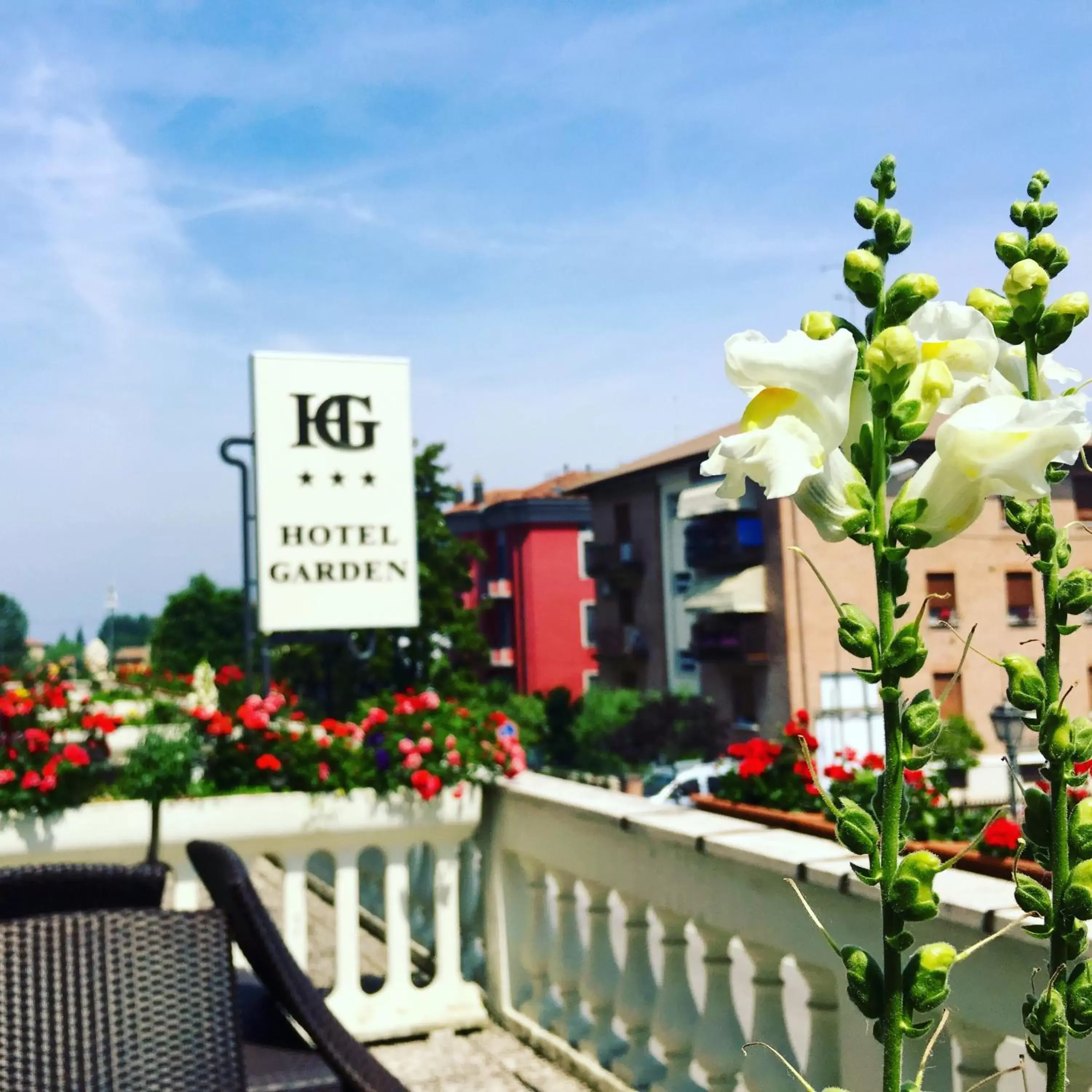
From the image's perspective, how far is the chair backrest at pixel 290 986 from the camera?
2.78 metres

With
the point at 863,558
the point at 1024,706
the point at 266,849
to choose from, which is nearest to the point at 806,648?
the point at 863,558

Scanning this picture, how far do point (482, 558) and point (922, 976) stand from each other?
3862cm

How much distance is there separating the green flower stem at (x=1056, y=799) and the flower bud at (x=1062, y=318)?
0.13 metres

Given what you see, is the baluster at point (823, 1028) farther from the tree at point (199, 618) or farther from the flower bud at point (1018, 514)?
the tree at point (199, 618)

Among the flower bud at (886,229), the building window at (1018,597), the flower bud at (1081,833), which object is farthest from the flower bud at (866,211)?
the building window at (1018,597)

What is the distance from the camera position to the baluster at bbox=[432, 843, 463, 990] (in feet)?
16.2

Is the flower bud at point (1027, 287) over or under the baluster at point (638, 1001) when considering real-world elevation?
over

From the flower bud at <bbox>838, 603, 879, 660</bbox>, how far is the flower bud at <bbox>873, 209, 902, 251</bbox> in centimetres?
27

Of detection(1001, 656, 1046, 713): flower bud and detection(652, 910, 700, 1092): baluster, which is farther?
detection(652, 910, 700, 1092): baluster

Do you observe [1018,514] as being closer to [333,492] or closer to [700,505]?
[333,492]

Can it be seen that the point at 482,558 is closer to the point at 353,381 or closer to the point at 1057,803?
the point at 353,381

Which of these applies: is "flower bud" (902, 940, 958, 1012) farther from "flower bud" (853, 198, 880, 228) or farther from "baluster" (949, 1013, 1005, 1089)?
"baluster" (949, 1013, 1005, 1089)

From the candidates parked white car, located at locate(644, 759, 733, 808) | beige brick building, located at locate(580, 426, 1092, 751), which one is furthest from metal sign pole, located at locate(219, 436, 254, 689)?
beige brick building, located at locate(580, 426, 1092, 751)

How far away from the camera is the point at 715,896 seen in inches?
129
